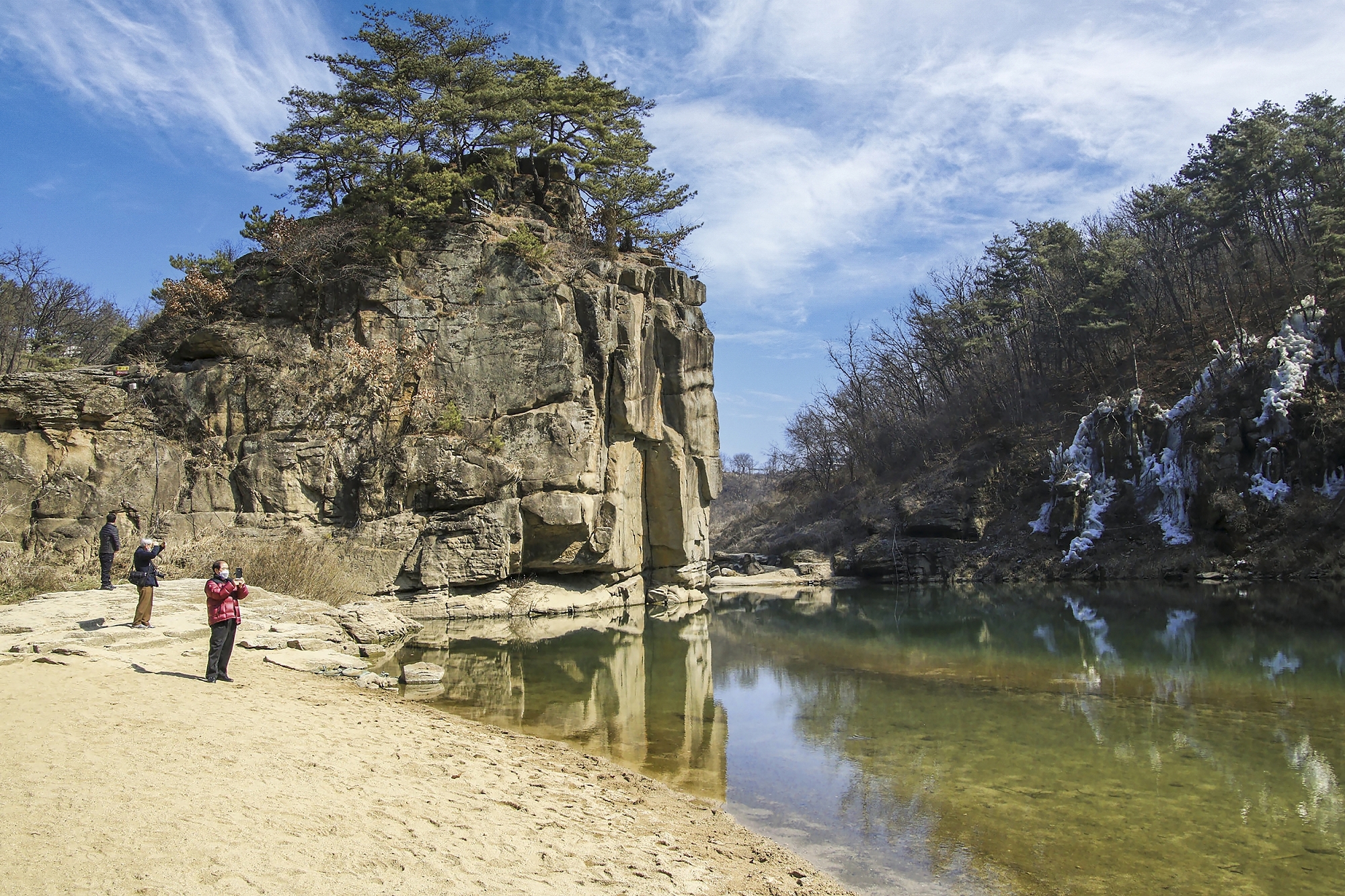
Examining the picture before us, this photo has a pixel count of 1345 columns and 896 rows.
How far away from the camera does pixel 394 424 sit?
24.4 metres

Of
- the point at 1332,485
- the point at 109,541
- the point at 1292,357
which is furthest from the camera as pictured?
the point at 1292,357

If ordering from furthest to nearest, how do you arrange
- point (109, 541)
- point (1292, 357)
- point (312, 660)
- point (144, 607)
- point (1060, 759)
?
point (1292, 357), point (109, 541), point (312, 660), point (144, 607), point (1060, 759)

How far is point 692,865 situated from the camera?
5.96m

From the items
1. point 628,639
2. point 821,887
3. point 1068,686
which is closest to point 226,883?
point 821,887

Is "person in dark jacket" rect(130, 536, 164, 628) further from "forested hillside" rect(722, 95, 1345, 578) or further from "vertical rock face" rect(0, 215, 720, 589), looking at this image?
"forested hillside" rect(722, 95, 1345, 578)

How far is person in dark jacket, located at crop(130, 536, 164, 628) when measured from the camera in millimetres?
11828

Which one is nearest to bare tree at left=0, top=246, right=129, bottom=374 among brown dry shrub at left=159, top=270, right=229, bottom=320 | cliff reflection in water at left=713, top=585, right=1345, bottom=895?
brown dry shrub at left=159, top=270, right=229, bottom=320

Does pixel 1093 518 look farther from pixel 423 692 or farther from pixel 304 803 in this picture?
pixel 304 803

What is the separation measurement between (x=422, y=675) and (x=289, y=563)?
9.11 meters

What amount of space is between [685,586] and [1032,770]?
22.5 metres

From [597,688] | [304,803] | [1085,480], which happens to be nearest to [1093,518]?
[1085,480]

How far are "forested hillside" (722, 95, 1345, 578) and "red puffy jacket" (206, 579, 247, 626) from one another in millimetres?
34883

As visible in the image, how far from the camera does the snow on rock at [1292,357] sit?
101 feet

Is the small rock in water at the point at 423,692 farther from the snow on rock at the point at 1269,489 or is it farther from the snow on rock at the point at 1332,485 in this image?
the snow on rock at the point at 1332,485
